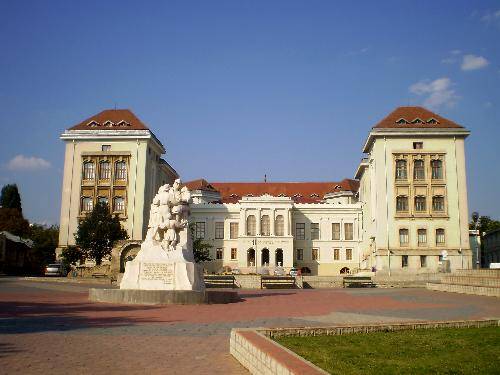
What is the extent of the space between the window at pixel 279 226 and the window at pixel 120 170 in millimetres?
22509

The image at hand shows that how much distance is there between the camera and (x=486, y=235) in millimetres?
75562

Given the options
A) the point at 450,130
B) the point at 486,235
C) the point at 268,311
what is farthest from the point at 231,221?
the point at 268,311

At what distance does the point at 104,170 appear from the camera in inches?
2416

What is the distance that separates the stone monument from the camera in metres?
18.1

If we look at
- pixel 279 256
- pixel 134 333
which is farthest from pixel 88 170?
pixel 134 333

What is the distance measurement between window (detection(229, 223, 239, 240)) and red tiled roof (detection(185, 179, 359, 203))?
11.5 meters

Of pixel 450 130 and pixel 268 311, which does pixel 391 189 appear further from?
pixel 268 311

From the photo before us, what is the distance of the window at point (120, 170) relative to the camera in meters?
61.1

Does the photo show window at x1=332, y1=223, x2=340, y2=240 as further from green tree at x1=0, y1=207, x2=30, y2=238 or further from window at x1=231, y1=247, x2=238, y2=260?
green tree at x1=0, y1=207, x2=30, y2=238

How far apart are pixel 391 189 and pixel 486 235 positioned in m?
27.9

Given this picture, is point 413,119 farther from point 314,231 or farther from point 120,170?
point 120,170

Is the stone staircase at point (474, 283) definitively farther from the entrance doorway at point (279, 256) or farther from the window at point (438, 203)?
the entrance doorway at point (279, 256)

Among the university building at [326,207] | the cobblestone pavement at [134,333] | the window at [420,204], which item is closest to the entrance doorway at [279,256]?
the university building at [326,207]

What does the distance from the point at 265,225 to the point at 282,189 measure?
18.9 meters
